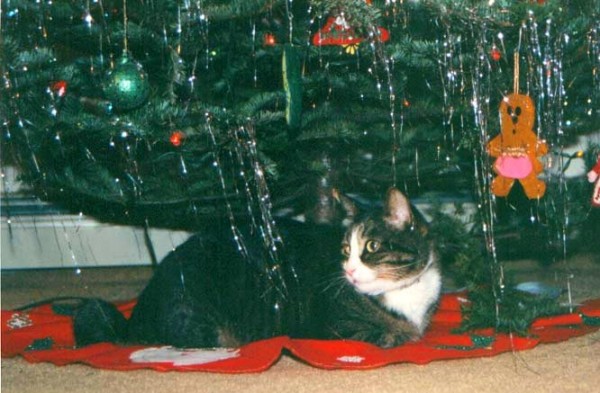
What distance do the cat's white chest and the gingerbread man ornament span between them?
0.74ft

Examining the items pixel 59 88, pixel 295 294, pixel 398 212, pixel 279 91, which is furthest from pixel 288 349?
pixel 59 88

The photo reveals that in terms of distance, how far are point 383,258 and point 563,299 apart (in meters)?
0.46

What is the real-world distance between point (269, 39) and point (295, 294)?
0.42 m

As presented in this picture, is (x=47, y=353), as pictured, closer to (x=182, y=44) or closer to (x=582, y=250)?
(x=182, y=44)

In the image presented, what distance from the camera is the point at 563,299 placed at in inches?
64.6

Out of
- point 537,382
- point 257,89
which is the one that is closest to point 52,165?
point 257,89

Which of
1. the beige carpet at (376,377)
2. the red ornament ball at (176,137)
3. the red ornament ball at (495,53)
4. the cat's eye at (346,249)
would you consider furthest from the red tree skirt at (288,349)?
the red ornament ball at (495,53)

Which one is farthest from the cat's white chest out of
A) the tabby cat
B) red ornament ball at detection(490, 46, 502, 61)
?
red ornament ball at detection(490, 46, 502, 61)

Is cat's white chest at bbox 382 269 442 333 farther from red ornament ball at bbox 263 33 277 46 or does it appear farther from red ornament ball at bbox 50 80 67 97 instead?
red ornament ball at bbox 50 80 67 97

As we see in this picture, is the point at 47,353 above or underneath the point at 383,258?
underneath

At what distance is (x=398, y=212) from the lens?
1392 mm

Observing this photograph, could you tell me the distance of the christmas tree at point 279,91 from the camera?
123cm

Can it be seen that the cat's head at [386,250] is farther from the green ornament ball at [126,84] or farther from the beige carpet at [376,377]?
the green ornament ball at [126,84]

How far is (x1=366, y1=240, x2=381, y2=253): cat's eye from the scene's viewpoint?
138 cm
